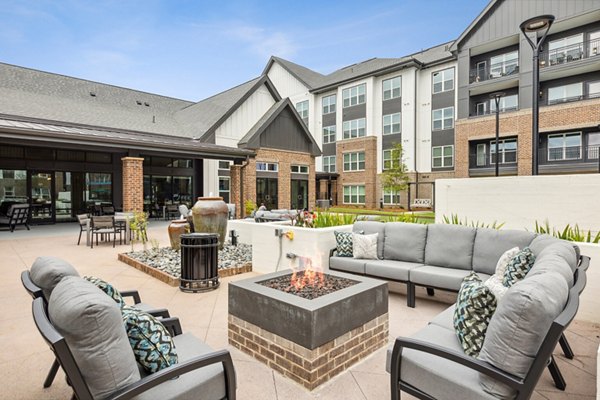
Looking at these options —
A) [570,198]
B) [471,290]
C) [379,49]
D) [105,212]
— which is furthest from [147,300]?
[379,49]

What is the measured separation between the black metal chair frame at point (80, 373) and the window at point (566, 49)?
23.8 m

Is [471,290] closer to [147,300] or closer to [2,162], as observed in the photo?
[147,300]

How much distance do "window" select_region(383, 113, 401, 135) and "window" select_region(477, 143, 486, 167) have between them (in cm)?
618

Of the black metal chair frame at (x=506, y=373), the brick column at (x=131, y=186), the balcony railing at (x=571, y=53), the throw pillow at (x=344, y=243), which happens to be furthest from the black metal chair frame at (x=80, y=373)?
the balcony railing at (x=571, y=53)

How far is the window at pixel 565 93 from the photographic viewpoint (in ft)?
60.6

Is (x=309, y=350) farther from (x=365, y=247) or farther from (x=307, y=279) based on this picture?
(x=365, y=247)

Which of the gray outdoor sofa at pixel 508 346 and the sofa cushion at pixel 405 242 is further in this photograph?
the sofa cushion at pixel 405 242

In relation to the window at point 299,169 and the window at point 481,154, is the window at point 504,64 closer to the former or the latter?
the window at point 481,154

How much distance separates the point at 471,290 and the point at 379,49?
35931mm

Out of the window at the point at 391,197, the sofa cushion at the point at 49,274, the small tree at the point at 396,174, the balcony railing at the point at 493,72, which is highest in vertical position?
the balcony railing at the point at 493,72

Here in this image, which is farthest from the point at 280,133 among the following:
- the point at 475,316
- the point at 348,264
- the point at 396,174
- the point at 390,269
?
the point at 475,316

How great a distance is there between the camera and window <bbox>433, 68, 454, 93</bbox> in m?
24.0

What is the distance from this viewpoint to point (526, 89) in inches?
762

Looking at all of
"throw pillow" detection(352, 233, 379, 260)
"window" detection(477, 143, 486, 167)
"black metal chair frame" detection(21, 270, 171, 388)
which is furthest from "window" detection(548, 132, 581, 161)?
"black metal chair frame" detection(21, 270, 171, 388)
